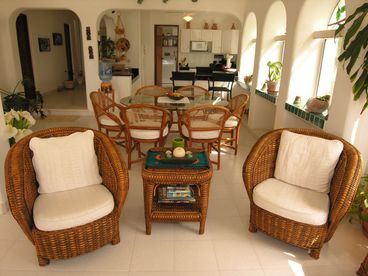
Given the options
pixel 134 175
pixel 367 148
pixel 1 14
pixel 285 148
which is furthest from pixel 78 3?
pixel 367 148

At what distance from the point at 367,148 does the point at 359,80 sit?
0.70m

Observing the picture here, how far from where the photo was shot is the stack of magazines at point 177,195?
7.52ft

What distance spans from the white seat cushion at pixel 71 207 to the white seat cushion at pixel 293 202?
113 cm

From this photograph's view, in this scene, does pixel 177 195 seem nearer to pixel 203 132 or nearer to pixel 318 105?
pixel 203 132

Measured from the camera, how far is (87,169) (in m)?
2.20

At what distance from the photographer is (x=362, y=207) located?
2.42 meters

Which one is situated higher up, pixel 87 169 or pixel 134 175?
pixel 87 169

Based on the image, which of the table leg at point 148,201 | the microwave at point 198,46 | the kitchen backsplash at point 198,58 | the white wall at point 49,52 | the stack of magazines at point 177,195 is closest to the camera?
the table leg at point 148,201

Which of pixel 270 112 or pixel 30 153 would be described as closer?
pixel 30 153

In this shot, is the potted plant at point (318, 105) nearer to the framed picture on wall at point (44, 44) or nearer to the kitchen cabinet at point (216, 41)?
the kitchen cabinet at point (216, 41)

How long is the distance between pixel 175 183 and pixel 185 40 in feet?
26.9

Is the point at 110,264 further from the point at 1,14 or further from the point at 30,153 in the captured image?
the point at 1,14

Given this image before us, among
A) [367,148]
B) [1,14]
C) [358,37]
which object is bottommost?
[367,148]

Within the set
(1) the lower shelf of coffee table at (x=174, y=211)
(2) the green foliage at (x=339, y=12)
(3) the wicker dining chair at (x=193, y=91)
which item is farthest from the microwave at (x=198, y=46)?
(1) the lower shelf of coffee table at (x=174, y=211)
